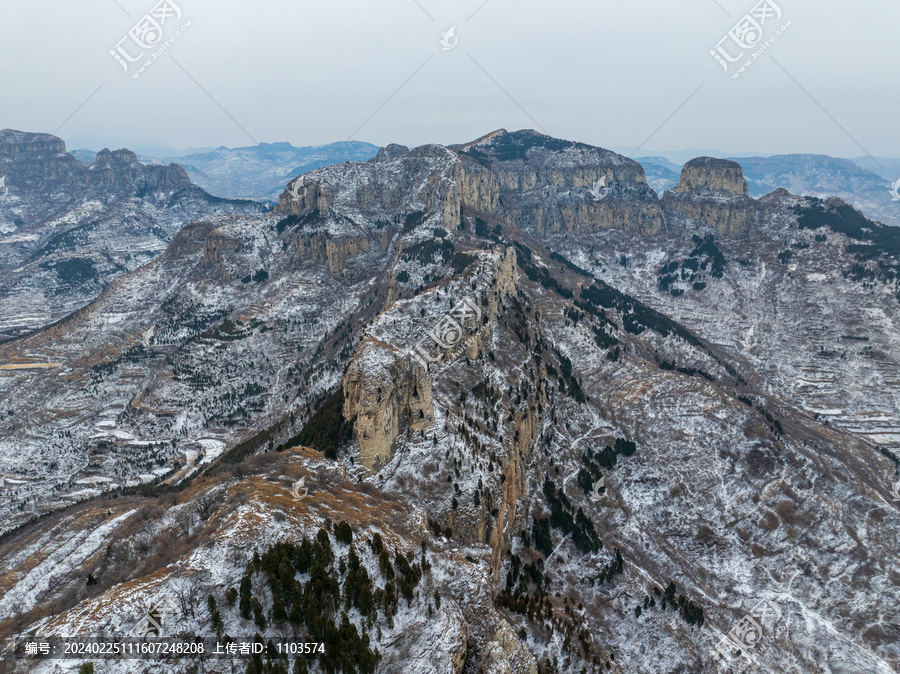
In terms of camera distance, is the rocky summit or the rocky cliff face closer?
the rocky summit

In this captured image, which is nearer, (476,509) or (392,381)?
(476,509)

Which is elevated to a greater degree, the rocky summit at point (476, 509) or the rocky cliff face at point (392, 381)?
the rocky cliff face at point (392, 381)

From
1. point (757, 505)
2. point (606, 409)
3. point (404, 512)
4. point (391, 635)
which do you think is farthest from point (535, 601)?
point (606, 409)

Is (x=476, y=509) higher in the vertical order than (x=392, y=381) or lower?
lower

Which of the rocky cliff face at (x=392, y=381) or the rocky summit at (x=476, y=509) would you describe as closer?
the rocky summit at (x=476, y=509)

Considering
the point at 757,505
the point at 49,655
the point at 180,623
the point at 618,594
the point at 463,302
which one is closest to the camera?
the point at 49,655

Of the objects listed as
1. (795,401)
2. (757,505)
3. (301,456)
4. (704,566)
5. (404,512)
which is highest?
(301,456)

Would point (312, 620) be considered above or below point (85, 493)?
above

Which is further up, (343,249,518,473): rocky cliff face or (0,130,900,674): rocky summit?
(343,249,518,473): rocky cliff face

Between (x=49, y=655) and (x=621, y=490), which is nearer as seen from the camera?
(x=49, y=655)

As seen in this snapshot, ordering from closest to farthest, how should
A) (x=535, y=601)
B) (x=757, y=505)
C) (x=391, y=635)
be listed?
(x=391, y=635) < (x=535, y=601) < (x=757, y=505)

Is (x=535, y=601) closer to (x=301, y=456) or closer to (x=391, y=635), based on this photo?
(x=391, y=635)
